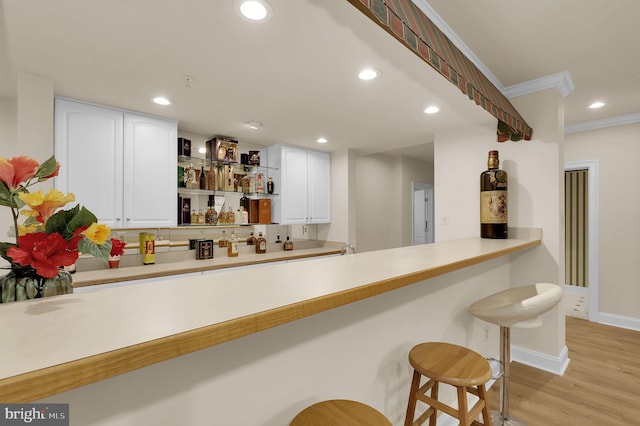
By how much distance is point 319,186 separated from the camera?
436 cm

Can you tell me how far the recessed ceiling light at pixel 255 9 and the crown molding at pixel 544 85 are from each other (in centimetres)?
241

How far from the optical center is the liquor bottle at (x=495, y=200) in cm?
258

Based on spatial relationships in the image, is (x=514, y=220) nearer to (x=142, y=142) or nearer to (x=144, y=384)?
(x=144, y=384)

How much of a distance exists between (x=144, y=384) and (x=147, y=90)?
218 cm

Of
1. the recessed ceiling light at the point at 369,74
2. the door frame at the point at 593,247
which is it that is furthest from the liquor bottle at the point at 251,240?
the door frame at the point at 593,247

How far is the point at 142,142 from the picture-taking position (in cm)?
274

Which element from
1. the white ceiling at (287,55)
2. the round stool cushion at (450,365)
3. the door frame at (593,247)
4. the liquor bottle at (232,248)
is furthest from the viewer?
the door frame at (593,247)

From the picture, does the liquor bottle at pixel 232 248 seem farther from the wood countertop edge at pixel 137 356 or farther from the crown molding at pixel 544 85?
the crown molding at pixel 544 85

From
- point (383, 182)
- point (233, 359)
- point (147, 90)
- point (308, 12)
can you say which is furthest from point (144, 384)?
point (383, 182)

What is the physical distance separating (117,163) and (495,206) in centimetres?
329

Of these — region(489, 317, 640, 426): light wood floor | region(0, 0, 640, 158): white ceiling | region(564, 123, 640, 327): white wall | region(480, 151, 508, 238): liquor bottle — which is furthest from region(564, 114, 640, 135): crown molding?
region(489, 317, 640, 426): light wood floor

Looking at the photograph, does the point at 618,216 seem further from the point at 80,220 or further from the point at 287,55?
the point at 80,220

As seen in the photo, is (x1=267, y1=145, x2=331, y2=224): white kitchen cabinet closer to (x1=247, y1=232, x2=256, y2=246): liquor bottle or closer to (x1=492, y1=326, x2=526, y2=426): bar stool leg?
(x1=247, y1=232, x2=256, y2=246): liquor bottle

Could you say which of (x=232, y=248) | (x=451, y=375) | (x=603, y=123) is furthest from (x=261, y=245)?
(x=603, y=123)
